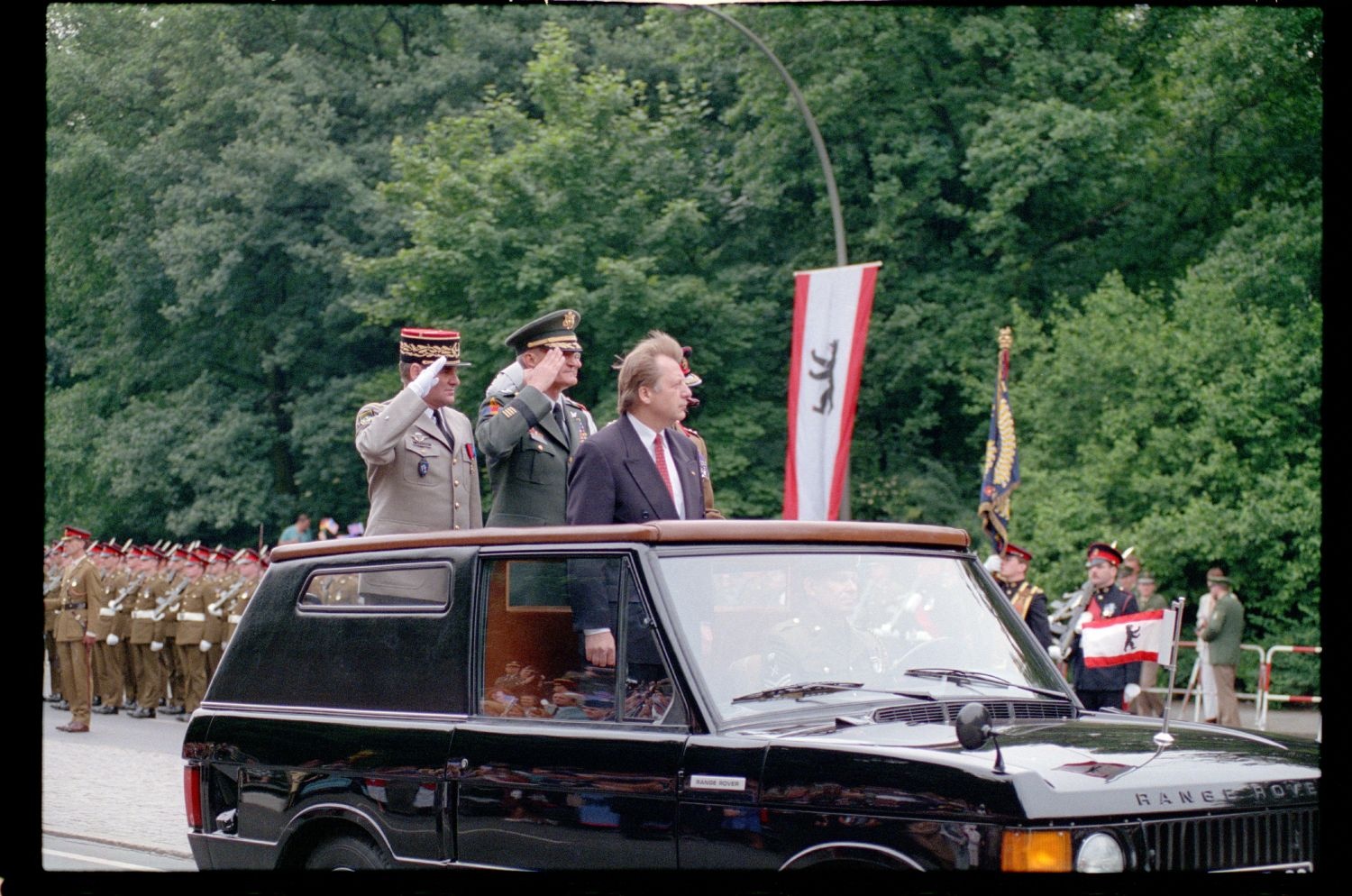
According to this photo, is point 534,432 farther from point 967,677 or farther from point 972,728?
point 972,728

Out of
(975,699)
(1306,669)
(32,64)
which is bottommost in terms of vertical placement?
(1306,669)

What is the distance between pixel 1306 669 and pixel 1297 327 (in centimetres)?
464

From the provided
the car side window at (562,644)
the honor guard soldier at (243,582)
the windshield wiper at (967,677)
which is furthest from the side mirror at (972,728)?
the honor guard soldier at (243,582)

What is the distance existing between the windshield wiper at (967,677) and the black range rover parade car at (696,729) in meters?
0.01

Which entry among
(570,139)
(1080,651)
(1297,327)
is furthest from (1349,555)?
(570,139)

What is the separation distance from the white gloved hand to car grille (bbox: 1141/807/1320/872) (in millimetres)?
4018

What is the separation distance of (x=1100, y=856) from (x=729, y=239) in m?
28.6

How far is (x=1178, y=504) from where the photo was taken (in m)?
23.3

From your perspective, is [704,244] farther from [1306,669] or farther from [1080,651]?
[1080,651]

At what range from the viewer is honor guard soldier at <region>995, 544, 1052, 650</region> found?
539 inches

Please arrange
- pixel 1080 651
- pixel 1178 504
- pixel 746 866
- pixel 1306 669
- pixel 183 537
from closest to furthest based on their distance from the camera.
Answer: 1. pixel 746 866
2. pixel 1080 651
3. pixel 1306 669
4. pixel 1178 504
5. pixel 183 537

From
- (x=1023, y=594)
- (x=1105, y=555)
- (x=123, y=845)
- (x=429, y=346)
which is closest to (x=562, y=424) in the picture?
(x=429, y=346)

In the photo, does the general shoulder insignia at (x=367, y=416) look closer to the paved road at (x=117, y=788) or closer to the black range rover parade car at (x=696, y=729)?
the black range rover parade car at (x=696, y=729)

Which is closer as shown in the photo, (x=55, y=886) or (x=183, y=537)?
(x=55, y=886)
